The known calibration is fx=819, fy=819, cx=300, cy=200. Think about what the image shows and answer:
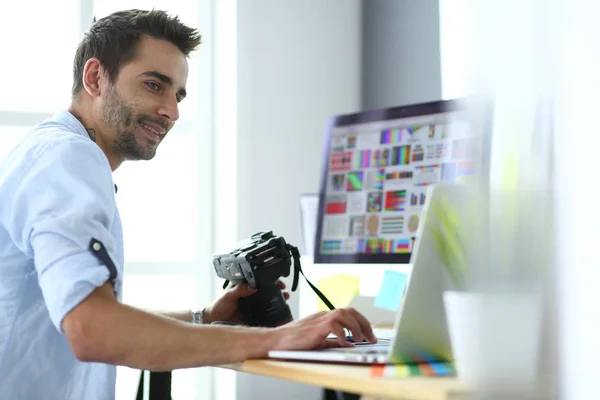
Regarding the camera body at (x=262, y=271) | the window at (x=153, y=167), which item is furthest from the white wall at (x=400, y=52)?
the camera body at (x=262, y=271)

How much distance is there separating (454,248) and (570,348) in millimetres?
271

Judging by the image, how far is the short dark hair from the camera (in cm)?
171

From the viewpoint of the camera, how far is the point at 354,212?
1869 mm

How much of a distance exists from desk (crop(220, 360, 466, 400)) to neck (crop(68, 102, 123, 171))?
782 mm

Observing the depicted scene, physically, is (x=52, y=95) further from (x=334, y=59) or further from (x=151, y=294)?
(x=334, y=59)

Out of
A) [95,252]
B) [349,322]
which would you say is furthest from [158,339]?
[349,322]

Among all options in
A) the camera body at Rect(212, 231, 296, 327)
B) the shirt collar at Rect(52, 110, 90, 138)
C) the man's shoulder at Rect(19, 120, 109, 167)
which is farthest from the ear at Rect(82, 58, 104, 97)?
the camera body at Rect(212, 231, 296, 327)

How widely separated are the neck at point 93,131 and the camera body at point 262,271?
0.37m

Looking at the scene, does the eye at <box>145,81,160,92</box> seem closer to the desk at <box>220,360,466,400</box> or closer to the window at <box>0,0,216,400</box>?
the desk at <box>220,360,466,400</box>

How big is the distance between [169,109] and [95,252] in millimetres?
651

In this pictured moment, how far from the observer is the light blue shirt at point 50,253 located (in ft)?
3.79

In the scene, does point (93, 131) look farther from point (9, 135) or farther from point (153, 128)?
point (9, 135)

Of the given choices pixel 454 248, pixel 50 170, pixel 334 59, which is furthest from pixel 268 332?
pixel 334 59

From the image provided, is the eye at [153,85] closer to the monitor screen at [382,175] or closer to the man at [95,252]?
the man at [95,252]
